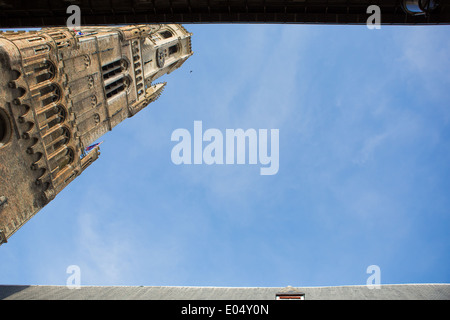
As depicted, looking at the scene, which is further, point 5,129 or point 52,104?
point 52,104

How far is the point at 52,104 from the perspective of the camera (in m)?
26.8

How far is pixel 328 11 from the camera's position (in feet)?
50.6

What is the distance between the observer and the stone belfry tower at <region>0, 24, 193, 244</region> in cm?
2250

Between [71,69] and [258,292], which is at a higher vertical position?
[71,69]

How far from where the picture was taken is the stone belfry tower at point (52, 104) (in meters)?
22.5

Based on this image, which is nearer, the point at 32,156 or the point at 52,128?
the point at 32,156

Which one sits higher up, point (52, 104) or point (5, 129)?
point (52, 104)
